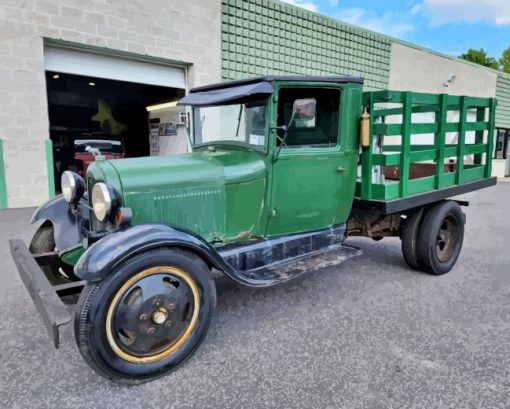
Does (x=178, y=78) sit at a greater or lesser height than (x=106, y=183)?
greater

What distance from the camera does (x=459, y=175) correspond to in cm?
431

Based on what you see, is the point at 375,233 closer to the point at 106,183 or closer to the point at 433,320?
the point at 433,320

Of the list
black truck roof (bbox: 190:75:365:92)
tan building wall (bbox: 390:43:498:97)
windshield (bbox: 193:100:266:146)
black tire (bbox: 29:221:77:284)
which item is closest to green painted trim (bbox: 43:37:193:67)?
windshield (bbox: 193:100:266:146)

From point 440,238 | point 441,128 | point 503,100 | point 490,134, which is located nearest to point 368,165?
point 441,128

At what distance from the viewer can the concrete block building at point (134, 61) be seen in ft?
22.8

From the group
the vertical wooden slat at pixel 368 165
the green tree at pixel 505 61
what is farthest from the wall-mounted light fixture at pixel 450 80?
the green tree at pixel 505 61

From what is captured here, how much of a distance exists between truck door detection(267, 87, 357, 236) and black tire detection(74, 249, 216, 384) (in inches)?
39.8

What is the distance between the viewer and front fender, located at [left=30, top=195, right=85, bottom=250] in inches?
123

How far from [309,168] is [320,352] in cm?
145

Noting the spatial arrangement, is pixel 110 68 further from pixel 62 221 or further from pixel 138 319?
pixel 138 319

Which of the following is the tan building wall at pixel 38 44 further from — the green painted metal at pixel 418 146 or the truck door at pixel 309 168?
the green painted metal at pixel 418 146

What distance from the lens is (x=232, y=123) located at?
334 cm

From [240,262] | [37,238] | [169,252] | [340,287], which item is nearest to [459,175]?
[340,287]

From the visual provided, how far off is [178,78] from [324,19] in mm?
5127
